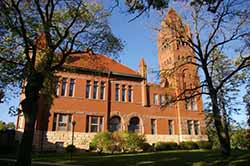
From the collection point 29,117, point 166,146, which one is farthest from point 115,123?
point 29,117

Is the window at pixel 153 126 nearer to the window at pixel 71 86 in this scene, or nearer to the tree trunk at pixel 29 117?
the window at pixel 71 86

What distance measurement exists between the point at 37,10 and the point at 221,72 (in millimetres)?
19173

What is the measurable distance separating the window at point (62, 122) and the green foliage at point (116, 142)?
12.4ft

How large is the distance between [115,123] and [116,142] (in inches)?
199

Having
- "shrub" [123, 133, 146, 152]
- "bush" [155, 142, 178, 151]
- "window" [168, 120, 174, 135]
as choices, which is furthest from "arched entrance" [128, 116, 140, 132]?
"window" [168, 120, 174, 135]

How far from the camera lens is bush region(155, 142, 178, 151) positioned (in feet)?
104

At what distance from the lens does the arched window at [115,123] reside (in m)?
32.9

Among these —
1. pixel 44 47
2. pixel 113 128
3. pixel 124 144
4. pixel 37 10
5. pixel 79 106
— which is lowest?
pixel 124 144

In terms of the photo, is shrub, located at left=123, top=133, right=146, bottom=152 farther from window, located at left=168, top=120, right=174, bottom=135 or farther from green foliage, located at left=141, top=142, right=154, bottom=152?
window, located at left=168, top=120, right=174, bottom=135

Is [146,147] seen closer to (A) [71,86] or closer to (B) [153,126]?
(B) [153,126]

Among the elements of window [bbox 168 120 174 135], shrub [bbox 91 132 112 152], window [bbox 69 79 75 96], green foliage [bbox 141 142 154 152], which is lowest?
green foliage [bbox 141 142 154 152]

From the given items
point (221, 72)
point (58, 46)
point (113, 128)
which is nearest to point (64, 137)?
point (113, 128)

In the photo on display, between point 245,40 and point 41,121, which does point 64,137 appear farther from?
point 245,40

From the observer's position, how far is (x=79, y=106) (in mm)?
31266
